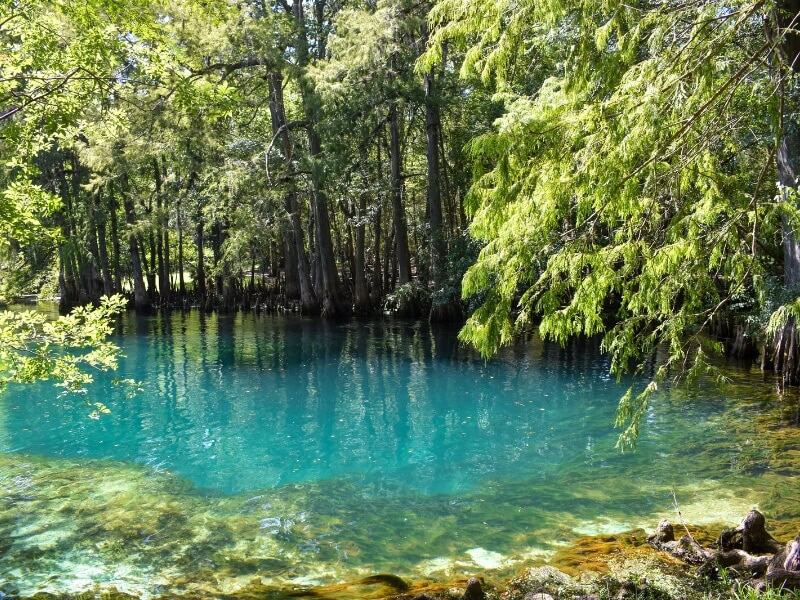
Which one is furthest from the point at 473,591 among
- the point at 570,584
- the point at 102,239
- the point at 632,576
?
the point at 102,239

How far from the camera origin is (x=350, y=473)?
27.0 feet

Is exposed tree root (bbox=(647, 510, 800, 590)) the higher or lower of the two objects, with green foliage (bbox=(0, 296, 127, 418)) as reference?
lower

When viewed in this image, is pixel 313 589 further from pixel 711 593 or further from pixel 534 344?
pixel 534 344

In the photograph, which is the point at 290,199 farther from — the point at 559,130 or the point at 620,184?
the point at 620,184

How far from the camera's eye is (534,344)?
18359 mm

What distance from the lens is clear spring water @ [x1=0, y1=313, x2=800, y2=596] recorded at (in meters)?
5.74

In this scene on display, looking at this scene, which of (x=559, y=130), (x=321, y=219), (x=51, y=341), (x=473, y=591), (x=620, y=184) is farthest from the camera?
(x=321, y=219)

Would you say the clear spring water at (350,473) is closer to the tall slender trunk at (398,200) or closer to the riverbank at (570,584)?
the riverbank at (570,584)

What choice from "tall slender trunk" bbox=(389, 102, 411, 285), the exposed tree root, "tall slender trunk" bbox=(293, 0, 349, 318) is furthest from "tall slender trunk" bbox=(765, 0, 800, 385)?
Answer: "tall slender trunk" bbox=(293, 0, 349, 318)

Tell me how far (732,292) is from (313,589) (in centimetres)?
365

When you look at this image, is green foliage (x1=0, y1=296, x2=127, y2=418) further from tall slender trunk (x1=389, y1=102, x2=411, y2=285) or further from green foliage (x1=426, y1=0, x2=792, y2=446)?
tall slender trunk (x1=389, y1=102, x2=411, y2=285)

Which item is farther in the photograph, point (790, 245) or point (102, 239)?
point (102, 239)

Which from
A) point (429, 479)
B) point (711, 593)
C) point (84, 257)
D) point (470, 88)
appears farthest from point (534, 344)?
point (84, 257)

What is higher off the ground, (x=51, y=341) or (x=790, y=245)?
(x=790, y=245)
